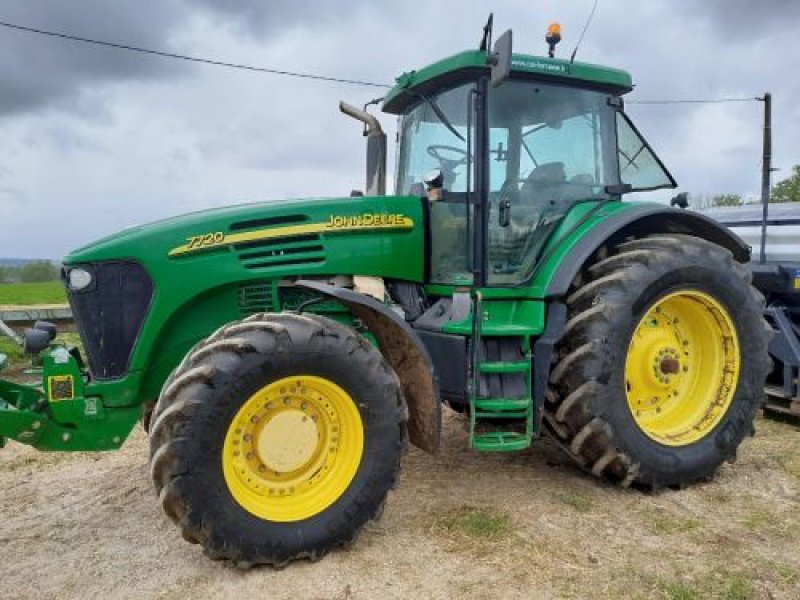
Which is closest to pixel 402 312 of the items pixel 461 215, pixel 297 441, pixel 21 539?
pixel 461 215

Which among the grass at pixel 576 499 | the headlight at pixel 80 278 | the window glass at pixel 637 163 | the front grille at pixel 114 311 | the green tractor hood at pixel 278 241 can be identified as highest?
the window glass at pixel 637 163

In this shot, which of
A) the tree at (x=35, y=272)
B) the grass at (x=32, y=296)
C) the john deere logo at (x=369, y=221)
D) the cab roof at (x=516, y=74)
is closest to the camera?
the john deere logo at (x=369, y=221)

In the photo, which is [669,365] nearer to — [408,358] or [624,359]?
[624,359]

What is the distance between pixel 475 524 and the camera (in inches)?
150

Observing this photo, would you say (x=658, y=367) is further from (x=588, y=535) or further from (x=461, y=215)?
(x=461, y=215)

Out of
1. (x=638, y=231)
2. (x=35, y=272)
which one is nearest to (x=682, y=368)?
(x=638, y=231)

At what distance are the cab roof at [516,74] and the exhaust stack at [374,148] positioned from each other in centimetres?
24

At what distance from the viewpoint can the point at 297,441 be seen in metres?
3.47

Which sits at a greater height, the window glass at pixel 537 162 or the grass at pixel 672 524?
the window glass at pixel 537 162

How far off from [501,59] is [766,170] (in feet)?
12.0

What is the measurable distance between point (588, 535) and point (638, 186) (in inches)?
95.6

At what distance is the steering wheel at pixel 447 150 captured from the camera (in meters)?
4.36

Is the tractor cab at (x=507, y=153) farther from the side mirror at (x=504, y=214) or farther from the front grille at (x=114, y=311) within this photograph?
the front grille at (x=114, y=311)

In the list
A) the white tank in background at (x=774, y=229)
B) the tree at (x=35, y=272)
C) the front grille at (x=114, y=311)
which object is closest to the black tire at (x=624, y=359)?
the white tank in background at (x=774, y=229)
